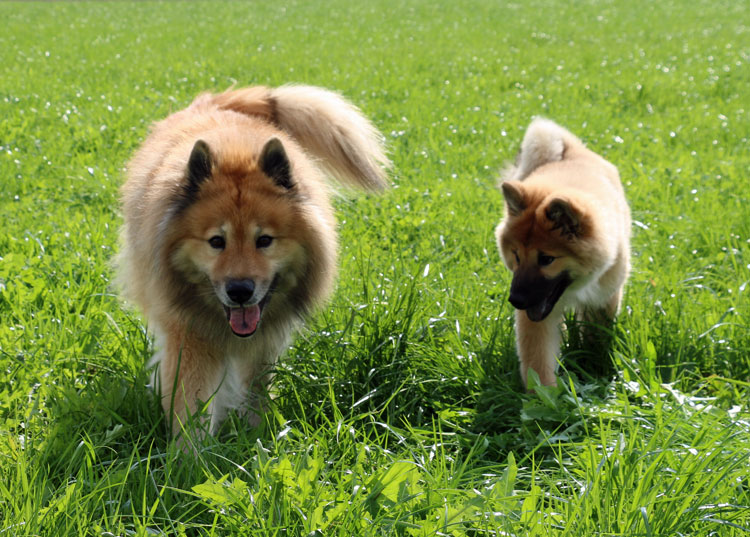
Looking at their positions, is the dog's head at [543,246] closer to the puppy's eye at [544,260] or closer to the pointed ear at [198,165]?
the puppy's eye at [544,260]

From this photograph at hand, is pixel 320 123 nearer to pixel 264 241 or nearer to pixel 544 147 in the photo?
pixel 264 241

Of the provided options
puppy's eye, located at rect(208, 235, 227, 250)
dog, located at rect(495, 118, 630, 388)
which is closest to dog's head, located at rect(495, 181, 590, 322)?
dog, located at rect(495, 118, 630, 388)

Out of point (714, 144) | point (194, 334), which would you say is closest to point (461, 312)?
point (194, 334)

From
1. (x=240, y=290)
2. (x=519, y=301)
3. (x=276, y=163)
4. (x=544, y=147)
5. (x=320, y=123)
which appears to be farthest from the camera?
(x=544, y=147)

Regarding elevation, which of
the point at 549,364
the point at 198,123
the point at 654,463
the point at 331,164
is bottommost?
the point at 549,364

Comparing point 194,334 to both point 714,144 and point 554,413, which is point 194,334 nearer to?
point 554,413

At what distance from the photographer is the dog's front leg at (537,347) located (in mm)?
3145

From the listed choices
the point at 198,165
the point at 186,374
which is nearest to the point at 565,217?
the point at 198,165

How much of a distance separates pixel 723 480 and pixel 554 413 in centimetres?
68

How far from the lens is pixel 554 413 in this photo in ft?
8.81

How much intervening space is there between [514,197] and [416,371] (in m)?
0.97

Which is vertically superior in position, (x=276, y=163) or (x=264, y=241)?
(x=276, y=163)

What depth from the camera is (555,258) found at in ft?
10.7

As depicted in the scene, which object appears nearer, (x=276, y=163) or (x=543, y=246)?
(x=276, y=163)
